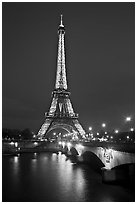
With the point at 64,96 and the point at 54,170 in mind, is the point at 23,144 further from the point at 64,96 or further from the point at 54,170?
the point at 54,170

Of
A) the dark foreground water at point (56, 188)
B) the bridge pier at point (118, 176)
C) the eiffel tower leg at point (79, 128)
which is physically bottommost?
the dark foreground water at point (56, 188)

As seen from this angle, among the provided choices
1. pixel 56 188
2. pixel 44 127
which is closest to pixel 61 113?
pixel 44 127

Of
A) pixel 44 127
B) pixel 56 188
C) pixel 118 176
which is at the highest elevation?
pixel 44 127

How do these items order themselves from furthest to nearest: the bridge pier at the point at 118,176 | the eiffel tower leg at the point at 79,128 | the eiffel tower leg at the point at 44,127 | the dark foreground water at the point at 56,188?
the eiffel tower leg at the point at 44,127, the eiffel tower leg at the point at 79,128, the bridge pier at the point at 118,176, the dark foreground water at the point at 56,188

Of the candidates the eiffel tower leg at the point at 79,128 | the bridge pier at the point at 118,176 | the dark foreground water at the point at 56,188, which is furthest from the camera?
A: the eiffel tower leg at the point at 79,128

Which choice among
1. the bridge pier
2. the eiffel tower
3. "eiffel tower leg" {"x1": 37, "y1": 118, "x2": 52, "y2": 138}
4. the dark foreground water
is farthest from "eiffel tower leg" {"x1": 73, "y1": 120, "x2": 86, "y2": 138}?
the bridge pier

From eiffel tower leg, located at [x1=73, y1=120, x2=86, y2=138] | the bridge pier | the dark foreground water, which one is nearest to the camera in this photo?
the dark foreground water

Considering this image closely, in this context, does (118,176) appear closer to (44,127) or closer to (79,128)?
(79,128)

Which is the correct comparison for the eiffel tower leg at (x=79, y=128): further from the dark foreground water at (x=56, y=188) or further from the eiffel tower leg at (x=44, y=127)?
the dark foreground water at (x=56, y=188)

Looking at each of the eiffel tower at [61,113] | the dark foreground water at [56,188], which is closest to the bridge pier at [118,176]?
the dark foreground water at [56,188]

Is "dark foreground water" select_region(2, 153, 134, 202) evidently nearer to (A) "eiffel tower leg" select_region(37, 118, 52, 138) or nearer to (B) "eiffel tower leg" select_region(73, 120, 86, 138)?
(A) "eiffel tower leg" select_region(37, 118, 52, 138)

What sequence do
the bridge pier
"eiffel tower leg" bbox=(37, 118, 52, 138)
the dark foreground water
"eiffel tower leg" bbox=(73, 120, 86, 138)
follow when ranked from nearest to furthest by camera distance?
the dark foreground water < the bridge pier < "eiffel tower leg" bbox=(73, 120, 86, 138) < "eiffel tower leg" bbox=(37, 118, 52, 138)
